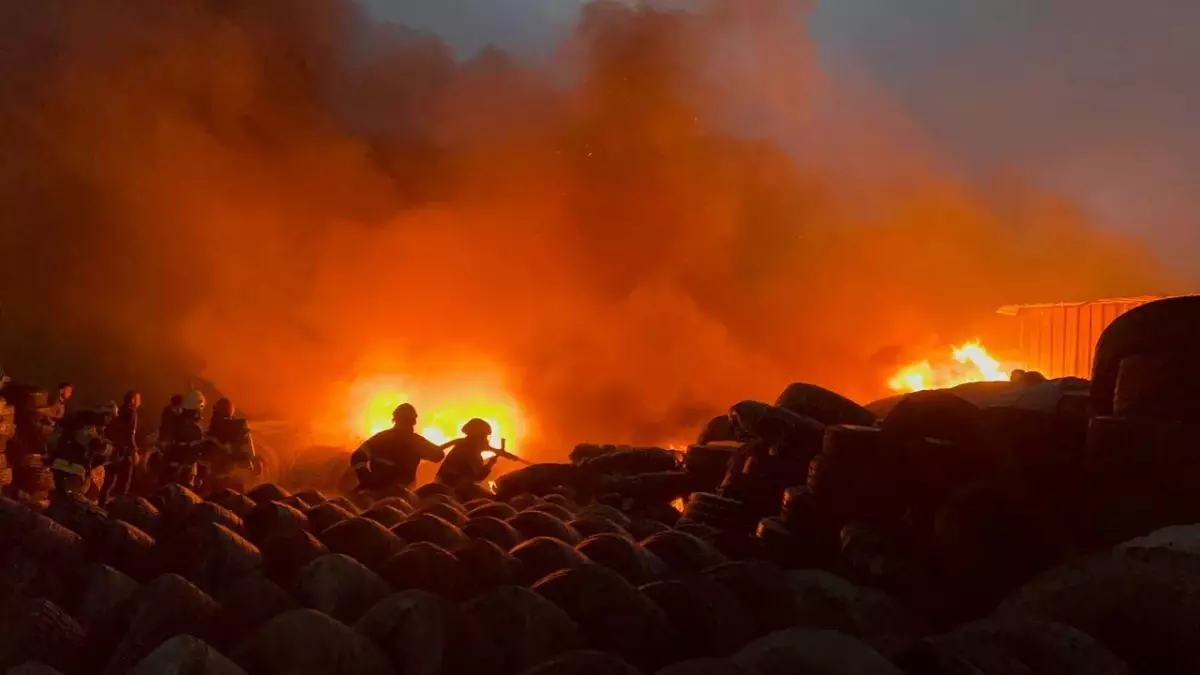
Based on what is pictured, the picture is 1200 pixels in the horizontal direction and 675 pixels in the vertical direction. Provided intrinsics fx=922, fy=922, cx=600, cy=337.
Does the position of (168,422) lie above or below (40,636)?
above

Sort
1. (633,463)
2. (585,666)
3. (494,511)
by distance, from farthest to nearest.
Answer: (633,463)
(494,511)
(585,666)

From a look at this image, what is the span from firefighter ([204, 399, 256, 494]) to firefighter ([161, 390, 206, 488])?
130 mm

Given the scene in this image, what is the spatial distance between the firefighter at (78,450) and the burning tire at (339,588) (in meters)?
8.18

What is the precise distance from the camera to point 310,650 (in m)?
3.01

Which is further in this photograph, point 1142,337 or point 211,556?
point 1142,337

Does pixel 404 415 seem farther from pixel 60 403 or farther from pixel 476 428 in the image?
pixel 60 403

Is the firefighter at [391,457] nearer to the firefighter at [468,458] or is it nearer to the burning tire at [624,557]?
the firefighter at [468,458]

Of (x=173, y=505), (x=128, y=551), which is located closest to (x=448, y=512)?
(x=173, y=505)

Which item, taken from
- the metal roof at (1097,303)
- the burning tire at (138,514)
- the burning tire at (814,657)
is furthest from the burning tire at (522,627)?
the metal roof at (1097,303)

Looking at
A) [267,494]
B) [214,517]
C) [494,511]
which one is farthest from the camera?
[267,494]

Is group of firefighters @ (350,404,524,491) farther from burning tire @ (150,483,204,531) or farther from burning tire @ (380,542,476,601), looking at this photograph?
burning tire @ (380,542,476,601)

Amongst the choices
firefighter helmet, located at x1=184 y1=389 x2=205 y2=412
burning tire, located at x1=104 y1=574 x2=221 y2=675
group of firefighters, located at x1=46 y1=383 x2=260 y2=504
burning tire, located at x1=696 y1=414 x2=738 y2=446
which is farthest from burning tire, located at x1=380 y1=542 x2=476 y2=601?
firefighter helmet, located at x1=184 y1=389 x2=205 y2=412

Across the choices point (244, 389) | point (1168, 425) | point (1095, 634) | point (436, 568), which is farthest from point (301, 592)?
point (244, 389)

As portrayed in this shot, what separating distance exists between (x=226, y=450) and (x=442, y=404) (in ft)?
37.8
